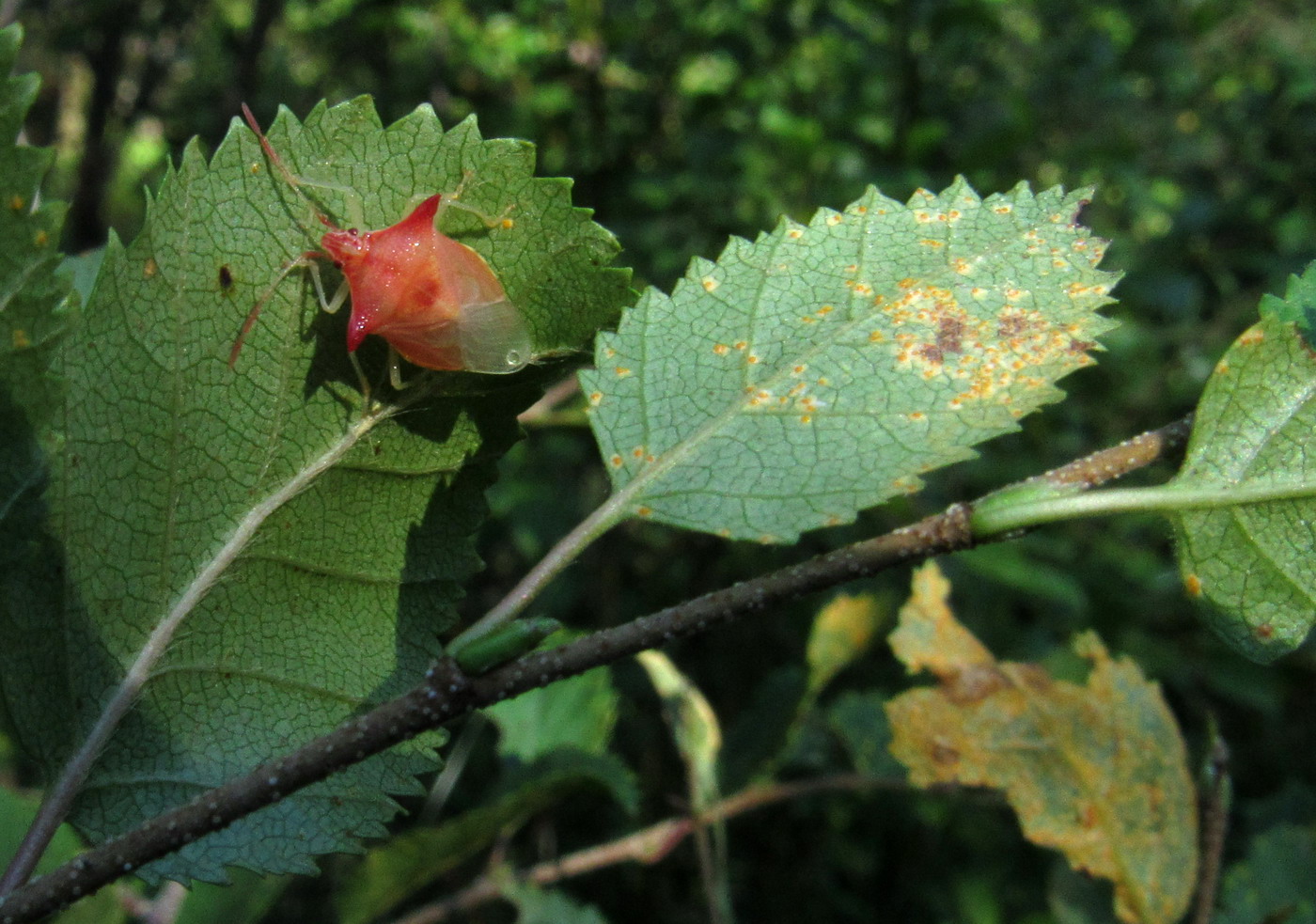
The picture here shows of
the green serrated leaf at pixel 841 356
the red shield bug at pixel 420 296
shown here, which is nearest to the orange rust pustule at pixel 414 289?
the red shield bug at pixel 420 296

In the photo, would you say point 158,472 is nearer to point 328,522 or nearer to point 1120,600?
point 328,522

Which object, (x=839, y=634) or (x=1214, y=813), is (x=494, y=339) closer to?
(x=1214, y=813)

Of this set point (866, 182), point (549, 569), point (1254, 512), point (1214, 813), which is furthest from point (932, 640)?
point (866, 182)

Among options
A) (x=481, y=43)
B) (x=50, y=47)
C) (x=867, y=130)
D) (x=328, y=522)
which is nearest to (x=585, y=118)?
(x=481, y=43)

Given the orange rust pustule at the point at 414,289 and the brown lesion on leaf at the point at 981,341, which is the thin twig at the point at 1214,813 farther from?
the orange rust pustule at the point at 414,289

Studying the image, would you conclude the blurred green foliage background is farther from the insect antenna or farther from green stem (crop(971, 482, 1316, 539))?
the insect antenna

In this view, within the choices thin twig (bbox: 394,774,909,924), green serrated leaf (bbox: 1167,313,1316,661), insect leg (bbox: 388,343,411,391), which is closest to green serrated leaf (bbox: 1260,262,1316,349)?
green serrated leaf (bbox: 1167,313,1316,661)
